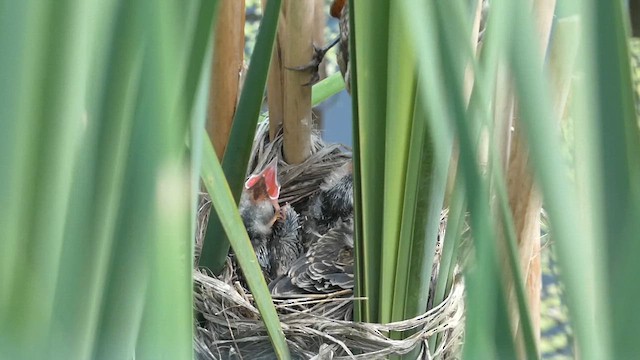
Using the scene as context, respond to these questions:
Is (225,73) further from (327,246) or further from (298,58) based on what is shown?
(327,246)

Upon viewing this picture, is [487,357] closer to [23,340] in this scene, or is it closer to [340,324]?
[23,340]

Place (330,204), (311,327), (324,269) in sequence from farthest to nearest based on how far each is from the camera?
(330,204)
(324,269)
(311,327)

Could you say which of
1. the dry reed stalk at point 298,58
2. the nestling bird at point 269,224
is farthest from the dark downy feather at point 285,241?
the dry reed stalk at point 298,58

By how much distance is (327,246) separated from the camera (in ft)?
2.46

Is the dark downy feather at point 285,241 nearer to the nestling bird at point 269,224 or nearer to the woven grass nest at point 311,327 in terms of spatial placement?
the nestling bird at point 269,224

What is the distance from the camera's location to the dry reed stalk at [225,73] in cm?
69

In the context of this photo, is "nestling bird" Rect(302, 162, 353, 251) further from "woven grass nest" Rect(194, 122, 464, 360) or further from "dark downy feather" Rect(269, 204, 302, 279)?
"woven grass nest" Rect(194, 122, 464, 360)

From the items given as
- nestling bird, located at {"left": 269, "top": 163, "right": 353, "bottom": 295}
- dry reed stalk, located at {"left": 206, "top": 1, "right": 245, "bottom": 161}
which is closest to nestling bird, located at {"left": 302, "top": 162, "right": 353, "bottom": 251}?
nestling bird, located at {"left": 269, "top": 163, "right": 353, "bottom": 295}

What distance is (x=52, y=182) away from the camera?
144mm

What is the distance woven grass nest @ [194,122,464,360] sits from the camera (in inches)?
20.1

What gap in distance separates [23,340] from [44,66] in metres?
0.06

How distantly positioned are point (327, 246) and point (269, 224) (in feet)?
0.40

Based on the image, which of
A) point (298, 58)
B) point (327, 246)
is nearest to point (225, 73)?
point (298, 58)

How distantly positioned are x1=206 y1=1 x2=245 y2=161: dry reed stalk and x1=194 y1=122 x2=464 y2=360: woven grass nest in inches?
4.5
